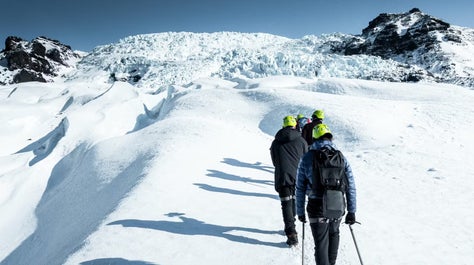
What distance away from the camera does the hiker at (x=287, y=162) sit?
241 inches

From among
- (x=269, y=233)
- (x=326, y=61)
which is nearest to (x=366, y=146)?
(x=269, y=233)

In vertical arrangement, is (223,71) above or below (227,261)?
above

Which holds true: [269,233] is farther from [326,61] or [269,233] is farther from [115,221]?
[326,61]

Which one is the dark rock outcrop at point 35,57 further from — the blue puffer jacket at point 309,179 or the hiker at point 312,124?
the blue puffer jacket at point 309,179

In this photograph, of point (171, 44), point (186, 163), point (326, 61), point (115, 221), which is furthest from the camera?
point (171, 44)

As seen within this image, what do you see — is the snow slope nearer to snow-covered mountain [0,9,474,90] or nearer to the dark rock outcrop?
snow-covered mountain [0,9,474,90]

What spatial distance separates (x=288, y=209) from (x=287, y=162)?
87 centimetres

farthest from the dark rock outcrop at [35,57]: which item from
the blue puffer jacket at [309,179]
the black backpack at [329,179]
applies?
the black backpack at [329,179]

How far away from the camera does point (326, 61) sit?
52.6 meters

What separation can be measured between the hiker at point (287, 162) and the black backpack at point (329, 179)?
1.58 metres

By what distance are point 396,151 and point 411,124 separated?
14.4ft

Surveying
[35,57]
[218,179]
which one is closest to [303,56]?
[218,179]

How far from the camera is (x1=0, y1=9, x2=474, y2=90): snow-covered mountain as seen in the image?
51763 mm

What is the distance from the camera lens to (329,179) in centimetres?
451
